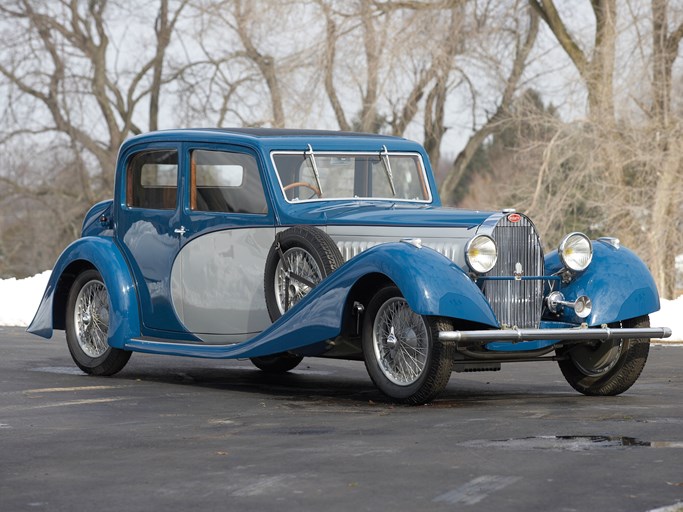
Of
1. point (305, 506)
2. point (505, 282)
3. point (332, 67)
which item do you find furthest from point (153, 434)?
point (332, 67)

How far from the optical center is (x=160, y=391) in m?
9.89

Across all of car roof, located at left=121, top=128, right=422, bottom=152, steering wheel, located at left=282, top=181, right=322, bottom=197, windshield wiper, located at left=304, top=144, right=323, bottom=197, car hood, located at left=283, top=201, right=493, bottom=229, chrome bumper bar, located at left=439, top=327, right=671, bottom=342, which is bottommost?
chrome bumper bar, located at left=439, top=327, right=671, bottom=342

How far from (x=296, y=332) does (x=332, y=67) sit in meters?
17.1

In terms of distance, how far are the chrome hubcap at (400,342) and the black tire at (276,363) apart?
8.71ft

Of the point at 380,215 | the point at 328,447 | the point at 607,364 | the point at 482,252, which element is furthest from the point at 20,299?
the point at 328,447

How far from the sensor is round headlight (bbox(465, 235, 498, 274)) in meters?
8.97

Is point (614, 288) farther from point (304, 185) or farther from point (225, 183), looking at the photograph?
point (225, 183)

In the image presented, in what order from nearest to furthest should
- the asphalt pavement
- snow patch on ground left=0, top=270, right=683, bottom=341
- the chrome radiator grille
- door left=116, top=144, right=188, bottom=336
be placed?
the asphalt pavement < the chrome radiator grille < door left=116, top=144, right=188, bottom=336 < snow patch on ground left=0, top=270, right=683, bottom=341

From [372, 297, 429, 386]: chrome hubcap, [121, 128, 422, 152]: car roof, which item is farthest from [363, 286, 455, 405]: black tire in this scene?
[121, 128, 422, 152]: car roof

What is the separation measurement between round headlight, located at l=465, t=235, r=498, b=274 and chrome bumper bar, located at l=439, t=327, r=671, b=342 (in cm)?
59

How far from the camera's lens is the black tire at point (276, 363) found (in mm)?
11578

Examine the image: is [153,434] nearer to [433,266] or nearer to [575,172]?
[433,266]

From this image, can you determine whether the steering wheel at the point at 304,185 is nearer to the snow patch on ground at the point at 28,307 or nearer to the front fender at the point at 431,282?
the front fender at the point at 431,282

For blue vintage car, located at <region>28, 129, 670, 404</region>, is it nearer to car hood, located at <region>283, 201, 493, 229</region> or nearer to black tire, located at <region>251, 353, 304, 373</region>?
car hood, located at <region>283, 201, 493, 229</region>
